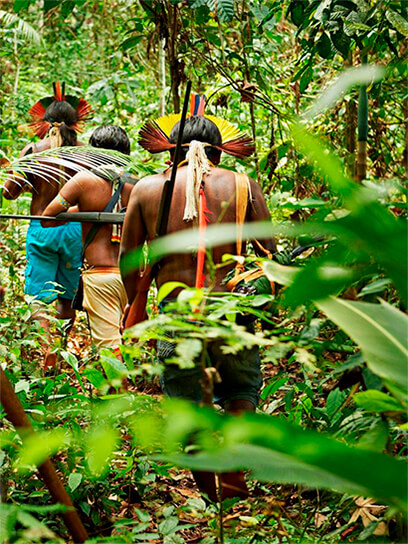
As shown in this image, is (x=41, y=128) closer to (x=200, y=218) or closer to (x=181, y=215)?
(x=181, y=215)

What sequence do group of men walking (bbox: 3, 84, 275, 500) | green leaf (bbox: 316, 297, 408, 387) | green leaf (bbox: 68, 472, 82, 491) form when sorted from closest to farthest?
1. green leaf (bbox: 316, 297, 408, 387)
2. green leaf (bbox: 68, 472, 82, 491)
3. group of men walking (bbox: 3, 84, 275, 500)

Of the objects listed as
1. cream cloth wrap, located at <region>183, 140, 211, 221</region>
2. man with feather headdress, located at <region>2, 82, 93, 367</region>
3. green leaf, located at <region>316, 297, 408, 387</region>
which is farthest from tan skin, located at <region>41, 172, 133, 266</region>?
green leaf, located at <region>316, 297, 408, 387</region>

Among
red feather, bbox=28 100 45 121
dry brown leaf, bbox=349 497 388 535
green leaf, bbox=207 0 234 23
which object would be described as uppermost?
green leaf, bbox=207 0 234 23

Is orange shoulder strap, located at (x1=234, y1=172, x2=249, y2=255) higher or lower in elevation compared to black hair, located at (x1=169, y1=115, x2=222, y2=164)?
lower

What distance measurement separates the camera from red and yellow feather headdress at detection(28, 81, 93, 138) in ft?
17.5

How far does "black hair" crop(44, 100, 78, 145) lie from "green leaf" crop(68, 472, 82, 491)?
3464 millimetres

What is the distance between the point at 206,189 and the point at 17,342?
1.10 meters

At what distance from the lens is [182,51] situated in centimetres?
447

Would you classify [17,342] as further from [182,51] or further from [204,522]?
[182,51]

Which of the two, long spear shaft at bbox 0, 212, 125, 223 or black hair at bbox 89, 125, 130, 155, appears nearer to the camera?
long spear shaft at bbox 0, 212, 125, 223

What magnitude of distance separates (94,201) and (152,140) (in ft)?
4.13

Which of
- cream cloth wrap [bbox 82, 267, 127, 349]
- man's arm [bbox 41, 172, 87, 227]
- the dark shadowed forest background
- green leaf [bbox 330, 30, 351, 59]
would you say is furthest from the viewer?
cream cloth wrap [bbox 82, 267, 127, 349]

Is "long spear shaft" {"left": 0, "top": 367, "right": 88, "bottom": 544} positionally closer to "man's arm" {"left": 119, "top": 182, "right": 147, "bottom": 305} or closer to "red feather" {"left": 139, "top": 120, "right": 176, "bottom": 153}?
"man's arm" {"left": 119, "top": 182, "right": 147, "bottom": 305}

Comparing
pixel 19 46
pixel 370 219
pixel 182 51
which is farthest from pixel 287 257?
pixel 19 46
